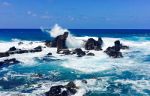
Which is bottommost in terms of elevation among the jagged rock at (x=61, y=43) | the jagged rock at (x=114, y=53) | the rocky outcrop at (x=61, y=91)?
the rocky outcrop at (x=61, y=91)

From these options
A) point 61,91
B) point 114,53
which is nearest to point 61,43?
point 114,53

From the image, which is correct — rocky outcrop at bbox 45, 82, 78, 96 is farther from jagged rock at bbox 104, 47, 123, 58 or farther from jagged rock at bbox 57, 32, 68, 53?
jagged rock at bbox 57, 32, 68, 53

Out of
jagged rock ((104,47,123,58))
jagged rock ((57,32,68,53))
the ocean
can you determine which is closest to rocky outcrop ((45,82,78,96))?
the ocean

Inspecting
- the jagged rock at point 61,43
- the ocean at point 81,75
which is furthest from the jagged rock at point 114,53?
the jagged rock at point 61,43

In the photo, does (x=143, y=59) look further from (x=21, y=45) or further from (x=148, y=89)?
(x=21, y=45)

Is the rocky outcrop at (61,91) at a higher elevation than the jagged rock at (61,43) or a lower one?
lower

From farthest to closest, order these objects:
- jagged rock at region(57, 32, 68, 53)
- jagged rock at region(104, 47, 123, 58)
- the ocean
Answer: jagged rock at region(57, 32, 68, 53)
jagged rock at region(104, 47, 123, 58)
the ocean

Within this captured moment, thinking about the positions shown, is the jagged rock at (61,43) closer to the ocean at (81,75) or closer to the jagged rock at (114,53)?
the ocean at (81,75)

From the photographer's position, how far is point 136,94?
2473cm

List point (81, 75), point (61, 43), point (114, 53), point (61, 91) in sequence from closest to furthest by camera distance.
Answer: point (61, 91) → point (81, 75) → point (114, 53) → point (61, 43)

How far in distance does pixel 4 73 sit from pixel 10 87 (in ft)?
19.6

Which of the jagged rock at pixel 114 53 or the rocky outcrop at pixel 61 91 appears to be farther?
the jagged rock at pixel 114 53

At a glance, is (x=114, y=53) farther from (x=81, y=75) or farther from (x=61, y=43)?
(x=81, y=75)

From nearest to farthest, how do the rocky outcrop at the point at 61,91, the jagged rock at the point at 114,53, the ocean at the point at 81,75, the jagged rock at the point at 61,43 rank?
the rocky outcrop at the point at 61,91, the ocean at the point at 81,75, the jagged rock at the point at 114,53, the jagged rock at the point at 61,43
